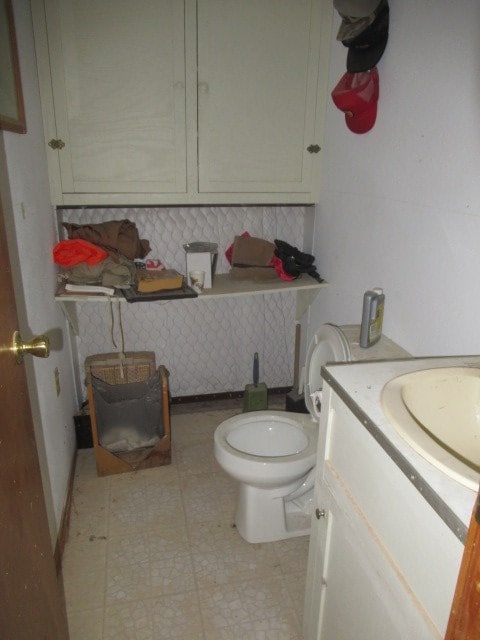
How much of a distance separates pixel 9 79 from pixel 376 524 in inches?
63.7

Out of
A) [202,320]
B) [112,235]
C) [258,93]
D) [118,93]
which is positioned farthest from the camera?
[202,320]

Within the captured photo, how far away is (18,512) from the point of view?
88 centimetres

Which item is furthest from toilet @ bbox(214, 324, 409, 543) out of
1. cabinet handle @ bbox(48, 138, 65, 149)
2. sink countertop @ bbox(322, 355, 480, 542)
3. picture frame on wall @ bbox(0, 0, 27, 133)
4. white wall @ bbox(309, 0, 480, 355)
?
cabinet handle @ bbox(48, 138, 65, 149)

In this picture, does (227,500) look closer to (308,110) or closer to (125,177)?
(125,177)

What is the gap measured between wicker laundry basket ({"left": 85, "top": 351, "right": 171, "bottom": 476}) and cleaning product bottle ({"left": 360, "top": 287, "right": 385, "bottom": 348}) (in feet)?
3.37

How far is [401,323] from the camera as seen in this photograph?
158 cm

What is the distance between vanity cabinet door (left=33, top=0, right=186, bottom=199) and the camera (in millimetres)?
1825

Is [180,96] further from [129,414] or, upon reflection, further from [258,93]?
[129,414]

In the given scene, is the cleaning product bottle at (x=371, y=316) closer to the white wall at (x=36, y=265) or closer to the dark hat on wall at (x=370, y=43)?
the dark hat on wall at (x=370, y=43)

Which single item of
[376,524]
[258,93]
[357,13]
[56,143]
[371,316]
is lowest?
[376,524]

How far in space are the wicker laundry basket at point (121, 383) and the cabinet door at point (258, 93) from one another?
944 millimetres

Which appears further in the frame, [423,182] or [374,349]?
[374,349]

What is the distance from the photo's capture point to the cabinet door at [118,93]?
183cm

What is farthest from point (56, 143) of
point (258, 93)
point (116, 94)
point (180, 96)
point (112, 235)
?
point (258, 93)
